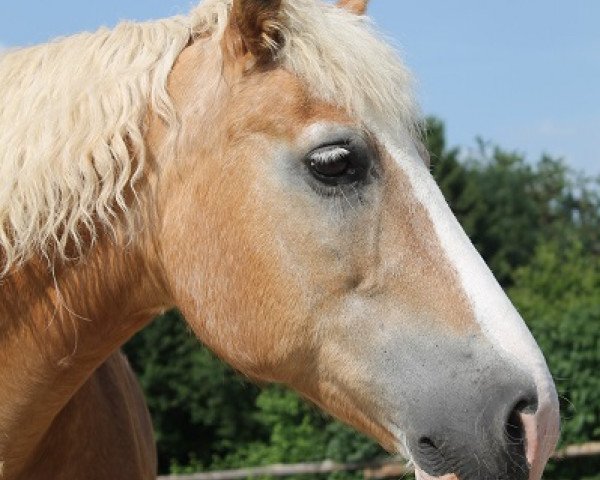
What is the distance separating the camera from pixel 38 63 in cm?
315

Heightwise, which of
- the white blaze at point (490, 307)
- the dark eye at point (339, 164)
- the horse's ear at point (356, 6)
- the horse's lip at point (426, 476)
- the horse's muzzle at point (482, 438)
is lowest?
the horse's lip at point (426, 476)

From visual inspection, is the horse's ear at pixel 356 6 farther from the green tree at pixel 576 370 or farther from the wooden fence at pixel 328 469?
the wooden fence at pixel 328 469

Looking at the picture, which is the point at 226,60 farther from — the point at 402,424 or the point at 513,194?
the point at 513,194

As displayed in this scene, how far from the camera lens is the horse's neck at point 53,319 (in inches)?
121

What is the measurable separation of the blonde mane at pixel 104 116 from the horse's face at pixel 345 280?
0.08m

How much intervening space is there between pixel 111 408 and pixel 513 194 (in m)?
36.8

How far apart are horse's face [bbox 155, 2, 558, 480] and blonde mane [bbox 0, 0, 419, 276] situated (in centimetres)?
8

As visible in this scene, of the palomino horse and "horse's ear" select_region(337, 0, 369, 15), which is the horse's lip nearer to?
the palomino horse

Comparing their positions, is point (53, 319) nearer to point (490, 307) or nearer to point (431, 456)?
point (431, 456)

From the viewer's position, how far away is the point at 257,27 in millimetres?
2945

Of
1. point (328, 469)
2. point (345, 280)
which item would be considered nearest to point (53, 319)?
point (345, 280)

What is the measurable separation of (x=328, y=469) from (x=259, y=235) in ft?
29.1

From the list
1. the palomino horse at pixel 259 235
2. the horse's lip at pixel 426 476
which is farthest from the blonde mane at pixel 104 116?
the horse's lip at pixel 426 476

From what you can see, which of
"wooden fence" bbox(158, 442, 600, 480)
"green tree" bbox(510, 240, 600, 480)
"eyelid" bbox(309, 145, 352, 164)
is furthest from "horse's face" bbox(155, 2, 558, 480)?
"wooden fence" bbox(158, 442, 600, 480)
